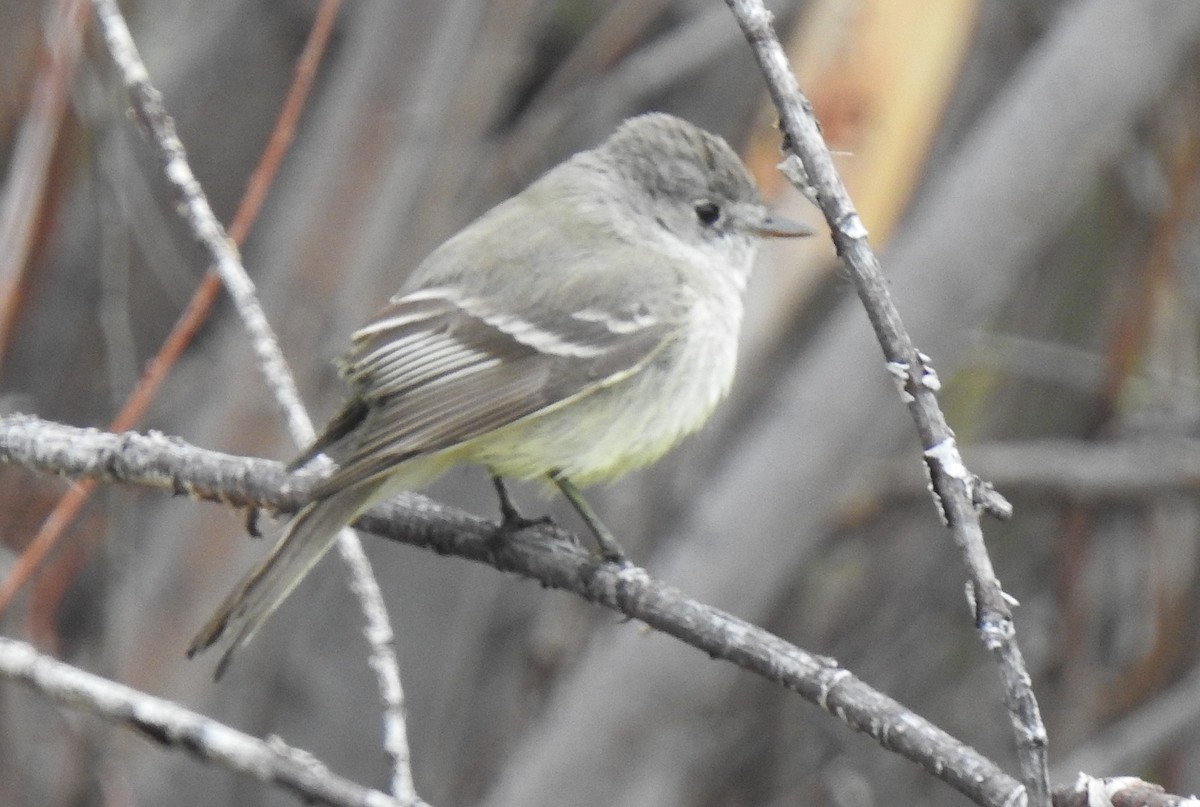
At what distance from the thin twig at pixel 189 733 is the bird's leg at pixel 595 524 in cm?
55

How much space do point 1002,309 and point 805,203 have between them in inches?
67.1

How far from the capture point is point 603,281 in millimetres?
3230

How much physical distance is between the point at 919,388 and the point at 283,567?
4.11 feet

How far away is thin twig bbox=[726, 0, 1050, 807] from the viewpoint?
153cm

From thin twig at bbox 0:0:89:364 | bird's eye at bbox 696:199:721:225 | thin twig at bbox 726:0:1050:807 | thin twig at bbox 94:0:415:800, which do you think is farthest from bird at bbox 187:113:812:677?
thin twig at bbox 726:0:1050:807

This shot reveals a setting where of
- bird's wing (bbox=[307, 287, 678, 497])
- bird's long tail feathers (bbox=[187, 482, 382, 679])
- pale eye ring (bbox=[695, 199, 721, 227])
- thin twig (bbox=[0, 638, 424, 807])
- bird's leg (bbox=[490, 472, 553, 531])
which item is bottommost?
thin twig (bbox=[0, 638, 424, 807])

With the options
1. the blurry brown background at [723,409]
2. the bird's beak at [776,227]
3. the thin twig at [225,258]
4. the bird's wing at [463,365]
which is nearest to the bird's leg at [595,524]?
the bird's wing at [463,365]

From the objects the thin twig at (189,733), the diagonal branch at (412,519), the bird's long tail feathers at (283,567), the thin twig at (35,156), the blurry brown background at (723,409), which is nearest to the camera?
the thin twig at (189,733)

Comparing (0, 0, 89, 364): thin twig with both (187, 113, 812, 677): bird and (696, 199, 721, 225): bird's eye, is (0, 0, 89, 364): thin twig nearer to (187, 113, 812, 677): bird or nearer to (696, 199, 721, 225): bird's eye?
(187, 113, 812, 677): bird

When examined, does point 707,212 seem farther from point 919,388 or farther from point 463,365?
point 919,388

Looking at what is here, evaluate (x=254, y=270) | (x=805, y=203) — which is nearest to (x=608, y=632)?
(x=805, y=203)

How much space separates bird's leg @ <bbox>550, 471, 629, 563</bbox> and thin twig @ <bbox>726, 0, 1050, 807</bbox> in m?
0.87

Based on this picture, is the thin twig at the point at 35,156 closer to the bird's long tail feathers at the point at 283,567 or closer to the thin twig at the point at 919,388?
the bird's long tail feathers at the point at 283,567

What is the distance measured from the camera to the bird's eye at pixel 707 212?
11.7 feet
